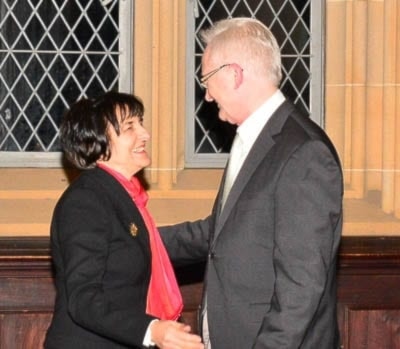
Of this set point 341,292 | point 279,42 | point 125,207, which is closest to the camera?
point 125,207

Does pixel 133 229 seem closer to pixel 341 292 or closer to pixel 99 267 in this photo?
pixel 99 267

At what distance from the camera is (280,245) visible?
3791mm

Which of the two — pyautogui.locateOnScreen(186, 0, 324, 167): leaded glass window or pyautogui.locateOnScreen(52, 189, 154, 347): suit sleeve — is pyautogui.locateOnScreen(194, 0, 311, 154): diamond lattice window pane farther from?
pyautogui.locateOnScreen(52, 189, 154, 347): suit sleeve

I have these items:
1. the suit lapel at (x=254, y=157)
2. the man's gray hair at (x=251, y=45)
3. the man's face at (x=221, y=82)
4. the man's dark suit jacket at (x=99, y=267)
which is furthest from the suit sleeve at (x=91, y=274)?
the man's gray hair at (x=251, y=45)

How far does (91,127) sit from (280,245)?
2.44ft

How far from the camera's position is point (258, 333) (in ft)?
12.7

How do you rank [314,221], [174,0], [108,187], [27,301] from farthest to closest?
[174,0], [27,301], [108,187], [314,221]

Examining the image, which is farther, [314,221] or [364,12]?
[364,12]

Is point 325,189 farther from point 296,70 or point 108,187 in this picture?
point 296,70

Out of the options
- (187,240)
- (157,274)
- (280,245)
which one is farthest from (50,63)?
(280,245)

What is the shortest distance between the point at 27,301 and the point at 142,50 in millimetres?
1227

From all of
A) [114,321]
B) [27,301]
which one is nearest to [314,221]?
[114,321]

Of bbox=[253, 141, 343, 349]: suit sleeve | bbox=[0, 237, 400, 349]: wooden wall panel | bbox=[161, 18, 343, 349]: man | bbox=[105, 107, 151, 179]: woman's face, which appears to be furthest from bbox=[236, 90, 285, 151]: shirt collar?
bbox=[0, 237, 400, 349]: wooden wall panel

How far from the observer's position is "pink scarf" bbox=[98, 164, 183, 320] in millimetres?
4211
